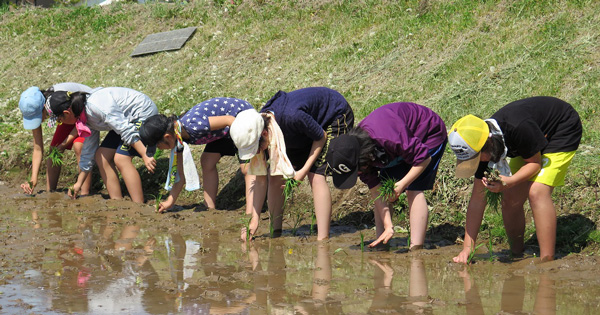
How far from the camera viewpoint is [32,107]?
8.29m

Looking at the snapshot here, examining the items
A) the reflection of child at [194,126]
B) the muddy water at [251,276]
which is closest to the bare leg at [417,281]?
the muddy water at [251,276]

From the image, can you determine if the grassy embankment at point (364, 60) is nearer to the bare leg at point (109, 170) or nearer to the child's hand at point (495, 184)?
the child's hand at point (495, 184)

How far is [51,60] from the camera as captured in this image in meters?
14.3

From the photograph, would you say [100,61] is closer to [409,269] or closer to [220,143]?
[220,143]

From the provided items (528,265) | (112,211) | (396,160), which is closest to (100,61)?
(112,211)

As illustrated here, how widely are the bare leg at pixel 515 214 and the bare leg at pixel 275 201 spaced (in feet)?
6.64

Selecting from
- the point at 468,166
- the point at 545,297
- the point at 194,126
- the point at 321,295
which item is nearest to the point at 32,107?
the point at 194,126

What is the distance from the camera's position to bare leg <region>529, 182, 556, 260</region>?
5.02 m

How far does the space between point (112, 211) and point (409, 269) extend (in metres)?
3.83

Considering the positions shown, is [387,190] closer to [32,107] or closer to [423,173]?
[423,173]

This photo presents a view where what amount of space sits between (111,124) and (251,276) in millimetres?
3339

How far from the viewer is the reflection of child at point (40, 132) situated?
8336 mm

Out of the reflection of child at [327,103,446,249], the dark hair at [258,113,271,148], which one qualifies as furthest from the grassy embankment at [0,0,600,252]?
the dark hair at [258,113,271,148]

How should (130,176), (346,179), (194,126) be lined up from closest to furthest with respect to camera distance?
1. (346,179)
2. (194,126)
3. (130,176)
